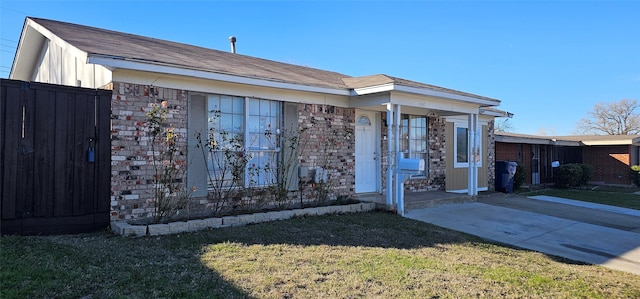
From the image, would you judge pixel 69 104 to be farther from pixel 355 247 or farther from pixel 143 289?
pixel 355 247

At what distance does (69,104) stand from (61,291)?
333 cm

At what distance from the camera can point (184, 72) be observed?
658cm

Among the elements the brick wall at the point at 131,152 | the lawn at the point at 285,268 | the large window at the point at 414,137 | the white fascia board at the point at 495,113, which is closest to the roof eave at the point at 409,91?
the large window at the point at 414,137

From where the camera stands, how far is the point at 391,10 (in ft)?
38.0

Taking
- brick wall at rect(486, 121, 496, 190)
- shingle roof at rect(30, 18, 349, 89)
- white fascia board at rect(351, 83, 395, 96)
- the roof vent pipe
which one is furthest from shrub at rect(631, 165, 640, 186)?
the roof vent pipe

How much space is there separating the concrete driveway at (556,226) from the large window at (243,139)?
10.4 feet

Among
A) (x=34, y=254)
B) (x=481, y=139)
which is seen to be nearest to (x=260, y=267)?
(x=34, y=254)

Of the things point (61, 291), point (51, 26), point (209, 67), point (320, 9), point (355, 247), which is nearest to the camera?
point (61, 291)

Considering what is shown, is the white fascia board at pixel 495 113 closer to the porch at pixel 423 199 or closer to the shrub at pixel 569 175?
the porch at pixel 423 199

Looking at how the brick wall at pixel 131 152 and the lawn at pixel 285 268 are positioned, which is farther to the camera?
the brick wall at pixel 131 152

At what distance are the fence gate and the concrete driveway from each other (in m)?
5.80

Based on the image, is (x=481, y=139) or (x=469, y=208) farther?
(x=481, y=139)

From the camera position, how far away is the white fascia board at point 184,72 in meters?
5.79

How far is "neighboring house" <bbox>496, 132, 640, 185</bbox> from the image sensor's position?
17.9 metres
